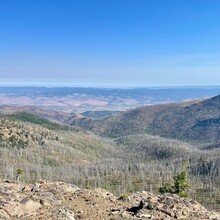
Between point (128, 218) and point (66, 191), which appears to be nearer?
point (128, 218)

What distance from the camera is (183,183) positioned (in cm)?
8825

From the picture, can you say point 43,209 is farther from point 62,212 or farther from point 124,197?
point 124,197

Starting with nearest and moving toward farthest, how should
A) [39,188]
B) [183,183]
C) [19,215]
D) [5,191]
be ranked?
[19,215]
[5,191]
[39,188]
[183,183]

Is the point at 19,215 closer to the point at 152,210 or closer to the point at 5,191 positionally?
the point at 5,191

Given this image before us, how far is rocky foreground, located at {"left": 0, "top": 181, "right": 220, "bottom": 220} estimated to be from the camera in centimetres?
3170

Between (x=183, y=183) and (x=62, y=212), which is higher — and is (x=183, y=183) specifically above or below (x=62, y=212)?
below

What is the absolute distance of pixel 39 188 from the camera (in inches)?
1629

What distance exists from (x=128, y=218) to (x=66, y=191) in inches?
429

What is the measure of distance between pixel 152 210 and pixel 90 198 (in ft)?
24.2

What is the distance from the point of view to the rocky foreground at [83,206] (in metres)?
31.7

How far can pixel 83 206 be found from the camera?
36188mm

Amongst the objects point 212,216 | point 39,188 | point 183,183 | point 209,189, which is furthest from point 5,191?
point 209,189

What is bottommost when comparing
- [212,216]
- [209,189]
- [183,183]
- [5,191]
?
[209,189]

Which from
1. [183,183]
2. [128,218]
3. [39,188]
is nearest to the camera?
[128,218]
